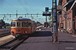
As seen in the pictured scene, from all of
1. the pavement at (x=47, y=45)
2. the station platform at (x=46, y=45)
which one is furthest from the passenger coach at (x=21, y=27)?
the station platform at (x=46, y=45)

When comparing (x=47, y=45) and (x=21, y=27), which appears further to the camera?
(x=21, y=27)

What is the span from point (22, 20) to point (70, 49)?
20891 mm

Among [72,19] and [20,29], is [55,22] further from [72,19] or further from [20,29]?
[72,19]

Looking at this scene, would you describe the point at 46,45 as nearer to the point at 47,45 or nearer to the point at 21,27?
the point at 47,45

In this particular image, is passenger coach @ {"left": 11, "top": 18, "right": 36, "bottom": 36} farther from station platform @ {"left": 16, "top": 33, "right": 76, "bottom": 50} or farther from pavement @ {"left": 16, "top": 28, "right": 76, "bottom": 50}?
station platform @ {"left": 16, "top": 33, "right": 76, "bottom": 50}

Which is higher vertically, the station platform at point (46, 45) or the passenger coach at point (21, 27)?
the passenger coach at point (21, 27)

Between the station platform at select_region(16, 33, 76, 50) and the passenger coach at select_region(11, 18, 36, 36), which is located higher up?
the passenger coach at select_region(11, 18, 36, 36)

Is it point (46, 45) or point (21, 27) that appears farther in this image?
point (21, 27)

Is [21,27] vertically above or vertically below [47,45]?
above

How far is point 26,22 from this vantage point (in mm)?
42625

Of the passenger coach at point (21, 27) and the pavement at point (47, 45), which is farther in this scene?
the passenger coach at point (21, 27)

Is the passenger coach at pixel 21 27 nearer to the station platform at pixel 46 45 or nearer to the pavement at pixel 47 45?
the pavement at pixel 47 45

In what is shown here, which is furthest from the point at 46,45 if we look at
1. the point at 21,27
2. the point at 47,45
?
the point at 21,27

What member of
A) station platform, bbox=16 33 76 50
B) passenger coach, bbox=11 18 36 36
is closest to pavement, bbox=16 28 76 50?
station platform, bbox=16 33 76 50
